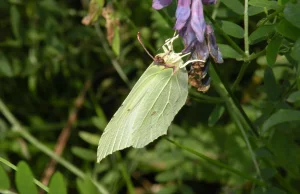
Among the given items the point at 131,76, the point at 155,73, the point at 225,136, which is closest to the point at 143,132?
the point at 155,73

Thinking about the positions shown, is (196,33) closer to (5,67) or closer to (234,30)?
(234,30)

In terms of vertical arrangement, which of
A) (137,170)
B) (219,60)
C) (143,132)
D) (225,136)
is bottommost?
(137,170)

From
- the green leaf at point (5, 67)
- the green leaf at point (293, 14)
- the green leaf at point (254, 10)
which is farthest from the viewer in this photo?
the green leaf at point (5, 67)

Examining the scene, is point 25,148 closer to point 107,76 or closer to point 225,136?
point 107,76

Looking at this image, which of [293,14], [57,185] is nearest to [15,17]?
[57,185]

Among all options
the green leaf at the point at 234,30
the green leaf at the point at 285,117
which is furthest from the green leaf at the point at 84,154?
the green leaf at the point at 285,117

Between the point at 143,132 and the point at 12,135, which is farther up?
the point at 143,132

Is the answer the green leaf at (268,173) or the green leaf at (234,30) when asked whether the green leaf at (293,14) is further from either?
the green leaf at (268,173)
